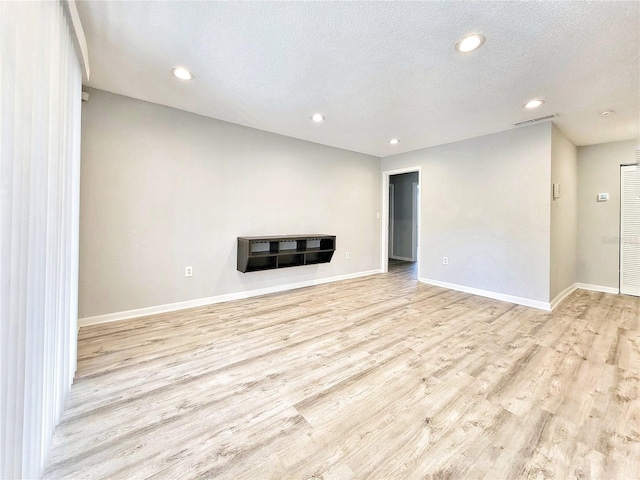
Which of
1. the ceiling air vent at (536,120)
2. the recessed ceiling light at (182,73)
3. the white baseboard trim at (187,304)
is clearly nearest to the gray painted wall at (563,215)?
the ceiling air vent at (536,120)

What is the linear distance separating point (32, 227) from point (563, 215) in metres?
5.66

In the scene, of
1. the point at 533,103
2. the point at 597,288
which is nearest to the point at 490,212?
the point at 533,103

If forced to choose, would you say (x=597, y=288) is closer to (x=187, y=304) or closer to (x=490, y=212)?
(x=490, y=212)

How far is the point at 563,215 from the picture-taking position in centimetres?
392

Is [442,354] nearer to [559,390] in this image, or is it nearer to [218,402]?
[559,390]

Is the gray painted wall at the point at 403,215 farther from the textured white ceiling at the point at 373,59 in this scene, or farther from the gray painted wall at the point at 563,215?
the textured white ceiling at the point at 373,59

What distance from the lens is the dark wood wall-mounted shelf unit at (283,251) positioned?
362cm

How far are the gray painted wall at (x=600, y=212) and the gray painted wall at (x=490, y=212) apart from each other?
6.30 feet

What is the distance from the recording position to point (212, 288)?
11.6 feet

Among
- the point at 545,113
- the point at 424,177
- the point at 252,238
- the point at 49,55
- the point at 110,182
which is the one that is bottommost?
the point at 252,238

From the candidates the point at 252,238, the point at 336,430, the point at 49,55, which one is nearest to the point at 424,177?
the point at 252,238

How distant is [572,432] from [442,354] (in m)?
0.90

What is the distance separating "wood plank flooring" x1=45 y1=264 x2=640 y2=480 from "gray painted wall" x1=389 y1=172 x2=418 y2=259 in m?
4.51

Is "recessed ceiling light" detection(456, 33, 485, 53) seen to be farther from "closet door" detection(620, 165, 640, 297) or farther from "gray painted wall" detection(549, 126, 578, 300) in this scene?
"closet door" detection(620, 165, 640, 297)
